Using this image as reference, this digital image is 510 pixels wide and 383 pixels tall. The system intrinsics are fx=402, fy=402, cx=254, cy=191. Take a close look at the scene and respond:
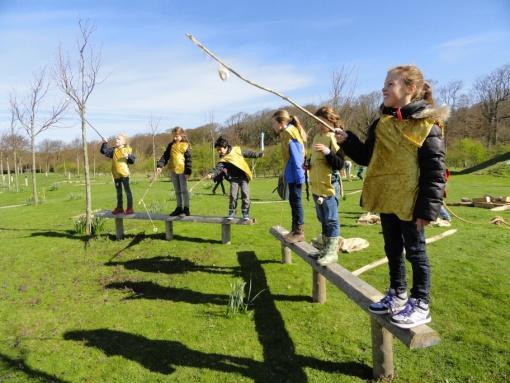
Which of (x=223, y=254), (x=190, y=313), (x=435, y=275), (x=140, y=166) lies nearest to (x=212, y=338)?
(x=190, y=313)

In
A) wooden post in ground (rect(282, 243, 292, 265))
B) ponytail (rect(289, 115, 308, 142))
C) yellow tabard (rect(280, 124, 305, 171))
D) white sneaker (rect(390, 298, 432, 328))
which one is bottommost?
wooden post in ground (rect(282, 243, 292, 265))

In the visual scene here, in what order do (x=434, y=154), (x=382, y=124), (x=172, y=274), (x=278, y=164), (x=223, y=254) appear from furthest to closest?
(x=278, y=164) → (x=223, y=254) → (x=172, y=274) → (x=382, y=124) → (x=434, y=154)

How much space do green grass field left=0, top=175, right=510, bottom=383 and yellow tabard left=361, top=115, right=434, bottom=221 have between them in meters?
1.73

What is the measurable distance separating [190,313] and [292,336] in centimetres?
147

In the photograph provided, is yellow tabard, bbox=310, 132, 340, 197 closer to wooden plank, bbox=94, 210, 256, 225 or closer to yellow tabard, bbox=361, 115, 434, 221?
yellow tabard, bbox=361, 115, 434, 221

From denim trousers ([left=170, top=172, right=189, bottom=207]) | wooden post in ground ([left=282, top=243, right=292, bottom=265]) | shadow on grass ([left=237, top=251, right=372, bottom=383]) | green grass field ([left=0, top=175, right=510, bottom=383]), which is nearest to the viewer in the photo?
shadow on grass ([left=237, top=251, right=372, bottom=383])

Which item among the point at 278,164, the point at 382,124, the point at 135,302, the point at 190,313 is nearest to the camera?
the point at 382,124

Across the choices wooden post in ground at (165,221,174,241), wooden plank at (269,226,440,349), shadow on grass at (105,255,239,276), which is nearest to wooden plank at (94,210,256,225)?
wooden post in ground at (165,221,174,241)

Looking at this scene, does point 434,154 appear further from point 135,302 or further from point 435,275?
point 135,302

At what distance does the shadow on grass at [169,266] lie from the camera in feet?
22.3

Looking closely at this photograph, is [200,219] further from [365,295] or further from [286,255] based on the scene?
[365,295]

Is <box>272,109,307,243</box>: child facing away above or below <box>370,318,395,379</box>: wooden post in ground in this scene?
above

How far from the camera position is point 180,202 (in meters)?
8.30

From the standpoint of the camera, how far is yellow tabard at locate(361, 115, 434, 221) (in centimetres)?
286
